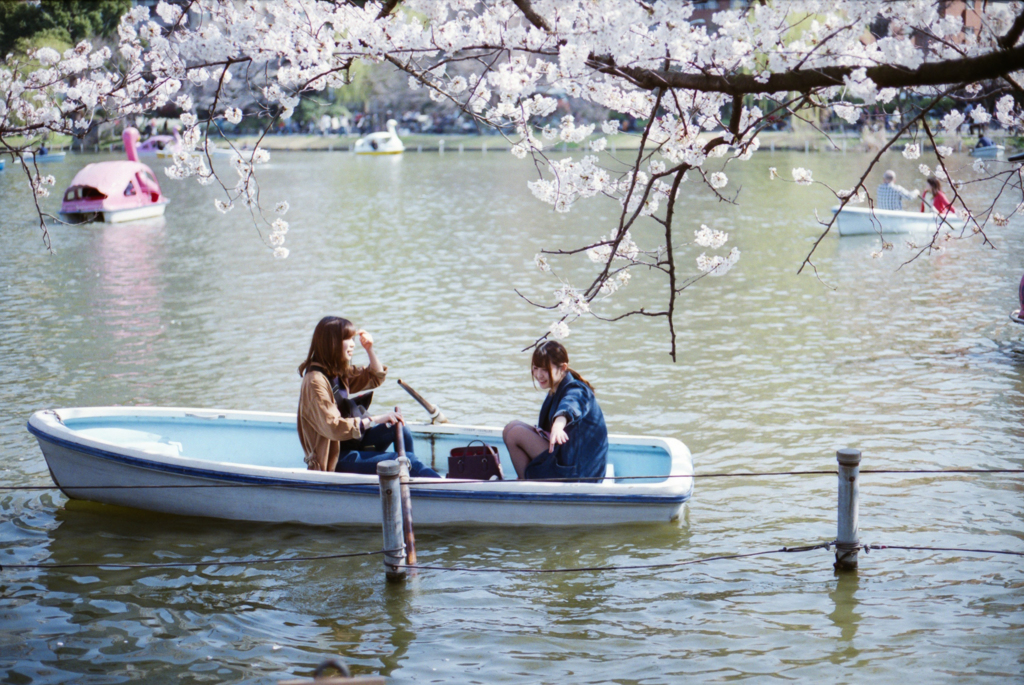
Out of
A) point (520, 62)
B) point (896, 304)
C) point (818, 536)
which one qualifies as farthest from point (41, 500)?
point (896, 304)

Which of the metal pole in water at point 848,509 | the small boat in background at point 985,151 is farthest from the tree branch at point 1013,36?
the small boat in background at point 985,151

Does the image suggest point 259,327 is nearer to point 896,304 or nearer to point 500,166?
point 896,304

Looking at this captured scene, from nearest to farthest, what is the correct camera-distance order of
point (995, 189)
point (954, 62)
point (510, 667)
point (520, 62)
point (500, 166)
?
point (954, 62)
point (510, 667)
point (520, 62)
point (995, 189)
point (500, 166)

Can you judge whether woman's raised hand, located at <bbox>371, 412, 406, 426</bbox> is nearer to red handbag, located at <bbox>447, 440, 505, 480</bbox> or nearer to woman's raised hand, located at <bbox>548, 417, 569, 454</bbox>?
red handbag, located at <bbox>447, 440, 505, 480</bbox>

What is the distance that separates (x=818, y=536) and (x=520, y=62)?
3820 mm

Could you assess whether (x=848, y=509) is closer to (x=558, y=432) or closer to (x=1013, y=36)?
(x=558, y=432)

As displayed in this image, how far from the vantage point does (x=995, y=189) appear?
1047 inches

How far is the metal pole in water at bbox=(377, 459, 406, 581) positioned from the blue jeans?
1.02 metres

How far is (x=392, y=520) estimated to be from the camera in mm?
5727

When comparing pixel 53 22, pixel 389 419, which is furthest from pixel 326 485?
pixel 53 22

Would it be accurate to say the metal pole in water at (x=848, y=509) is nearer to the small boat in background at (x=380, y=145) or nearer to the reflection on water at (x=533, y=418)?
the reflection on water at (x=533, y=418)

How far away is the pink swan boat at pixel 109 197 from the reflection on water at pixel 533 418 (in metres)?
4.06

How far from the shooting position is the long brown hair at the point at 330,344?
668 centimetres

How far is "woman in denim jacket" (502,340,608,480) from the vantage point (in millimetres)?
6559
